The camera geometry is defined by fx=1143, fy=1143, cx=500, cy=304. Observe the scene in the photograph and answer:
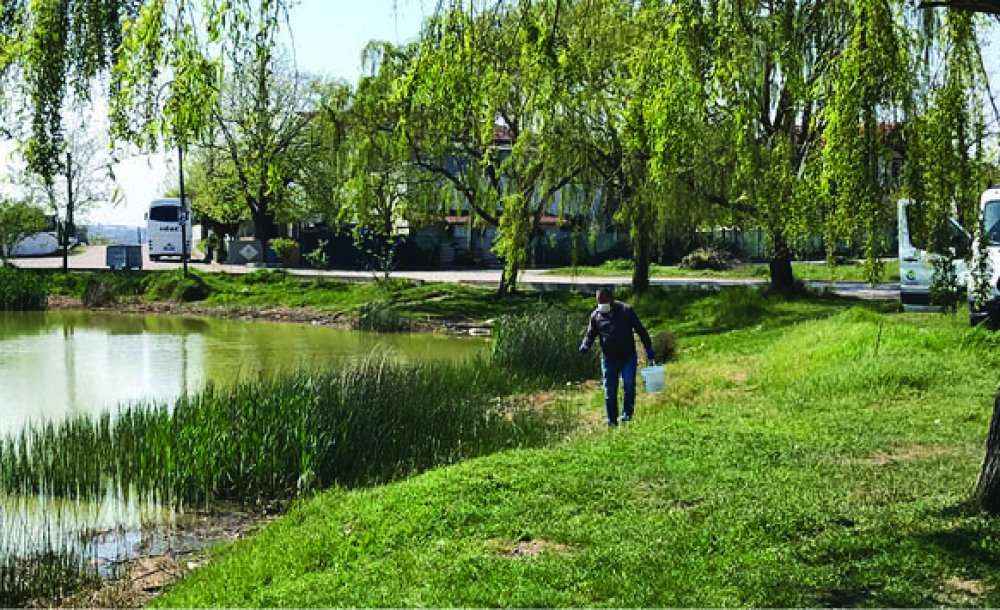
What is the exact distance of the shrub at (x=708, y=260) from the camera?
44.5 meters

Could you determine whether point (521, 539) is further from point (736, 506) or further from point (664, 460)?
point (664, 460)

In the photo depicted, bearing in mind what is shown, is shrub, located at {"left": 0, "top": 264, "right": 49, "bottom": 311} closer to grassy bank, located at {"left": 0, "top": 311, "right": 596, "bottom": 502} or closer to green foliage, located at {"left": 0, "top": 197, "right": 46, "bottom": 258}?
green foliage, located at {"left": 0, "top": 197, "right": 46, "bottom": 258}

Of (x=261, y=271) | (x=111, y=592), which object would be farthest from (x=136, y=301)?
(x=111, y=592)

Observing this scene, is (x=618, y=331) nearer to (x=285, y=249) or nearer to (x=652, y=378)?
(x=652, y=378)

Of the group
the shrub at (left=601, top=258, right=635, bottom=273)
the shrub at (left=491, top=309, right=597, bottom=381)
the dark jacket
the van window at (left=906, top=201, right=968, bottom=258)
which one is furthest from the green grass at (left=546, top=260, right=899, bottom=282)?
the van window at (left=906, top=201, right=968, bottom=258)

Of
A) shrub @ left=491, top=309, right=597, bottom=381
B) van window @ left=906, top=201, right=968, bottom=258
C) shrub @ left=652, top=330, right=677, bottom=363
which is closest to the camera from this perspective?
van window @ left=906, top=201, right=968, bottom=258

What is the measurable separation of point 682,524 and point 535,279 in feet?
108

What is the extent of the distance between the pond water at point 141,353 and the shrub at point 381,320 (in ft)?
2.12

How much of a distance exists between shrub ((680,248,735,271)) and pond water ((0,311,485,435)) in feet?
61.9

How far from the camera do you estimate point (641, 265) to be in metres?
28.2

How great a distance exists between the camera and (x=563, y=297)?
98.5 feet

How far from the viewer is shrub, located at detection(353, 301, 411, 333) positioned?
29672 mm

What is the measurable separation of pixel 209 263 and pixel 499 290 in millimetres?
26630

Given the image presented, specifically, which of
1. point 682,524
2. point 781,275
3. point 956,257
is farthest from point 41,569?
point 781,275
